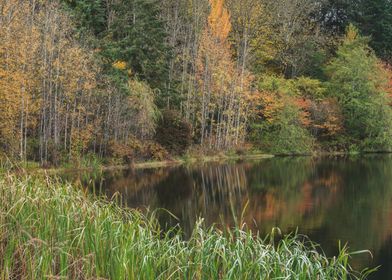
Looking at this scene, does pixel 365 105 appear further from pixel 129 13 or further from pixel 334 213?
pixel 334 213

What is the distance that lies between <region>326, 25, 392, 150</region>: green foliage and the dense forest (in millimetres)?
112

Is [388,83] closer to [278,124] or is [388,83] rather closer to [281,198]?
[278,124]

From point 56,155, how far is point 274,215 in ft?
40.7

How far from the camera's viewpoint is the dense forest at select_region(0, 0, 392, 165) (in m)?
23.3

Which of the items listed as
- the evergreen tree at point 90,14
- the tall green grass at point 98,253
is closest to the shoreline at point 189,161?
the evergreen tree at point 90,14

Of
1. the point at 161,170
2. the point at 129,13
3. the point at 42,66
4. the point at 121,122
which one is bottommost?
the point at 161,170

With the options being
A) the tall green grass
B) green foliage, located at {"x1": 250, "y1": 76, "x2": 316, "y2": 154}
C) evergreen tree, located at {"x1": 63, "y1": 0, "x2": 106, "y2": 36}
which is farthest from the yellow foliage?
the tall green grass

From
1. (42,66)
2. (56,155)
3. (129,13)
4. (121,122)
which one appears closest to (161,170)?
(121,122)

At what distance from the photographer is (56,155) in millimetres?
23734

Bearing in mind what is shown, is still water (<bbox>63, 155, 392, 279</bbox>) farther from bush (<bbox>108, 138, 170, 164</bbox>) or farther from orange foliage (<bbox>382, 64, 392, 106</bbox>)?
orange foliage (<bbox>382, 64, 392, 106</bbox>)

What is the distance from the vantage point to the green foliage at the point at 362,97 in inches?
1660

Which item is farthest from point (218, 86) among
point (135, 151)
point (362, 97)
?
point (362, 97)

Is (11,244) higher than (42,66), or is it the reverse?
(42,66)

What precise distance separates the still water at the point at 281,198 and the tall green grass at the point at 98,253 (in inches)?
45.1
